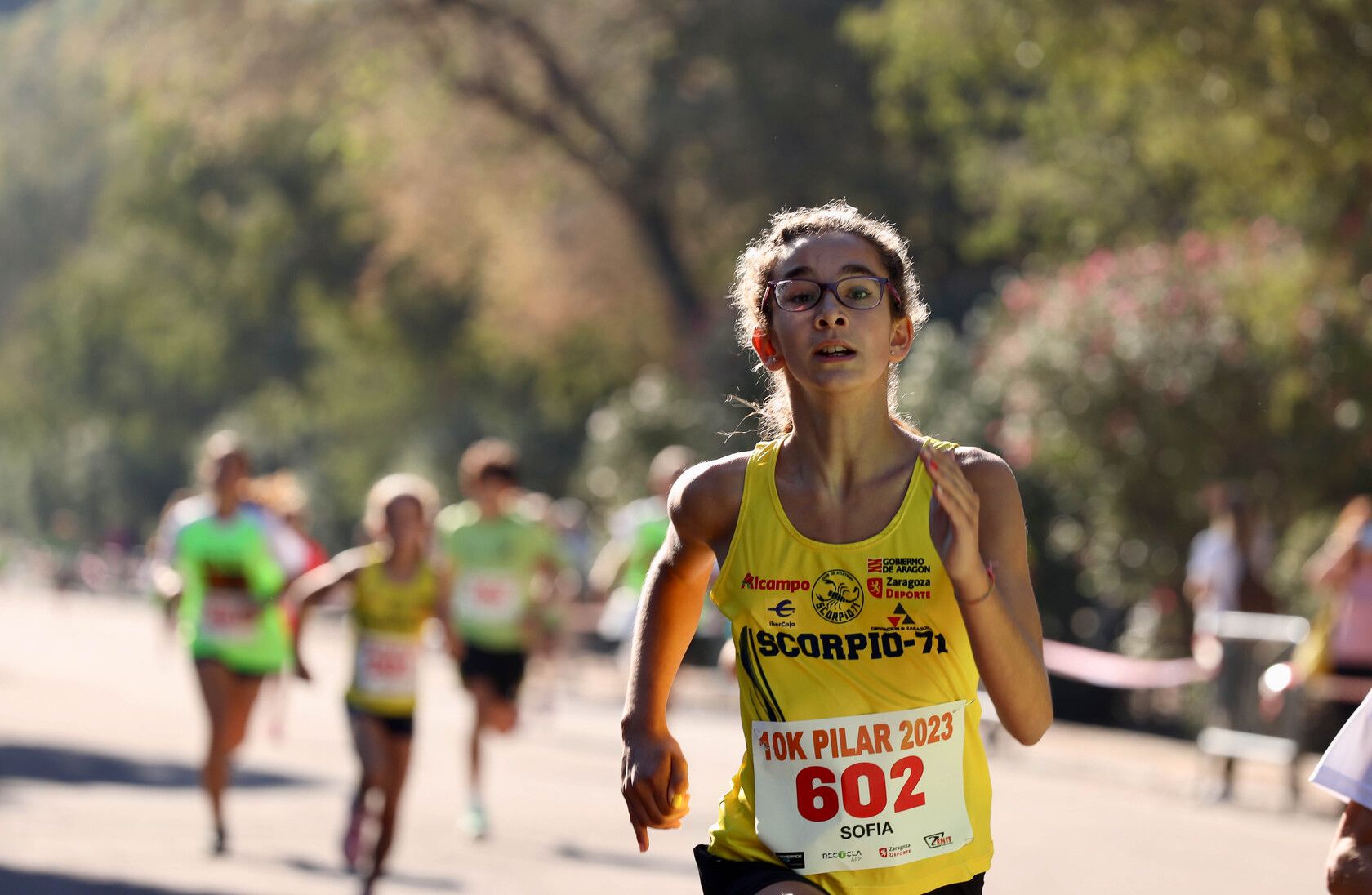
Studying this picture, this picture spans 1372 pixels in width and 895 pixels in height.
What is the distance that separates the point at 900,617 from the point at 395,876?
6.78 m

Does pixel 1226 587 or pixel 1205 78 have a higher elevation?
pixel 1205 78

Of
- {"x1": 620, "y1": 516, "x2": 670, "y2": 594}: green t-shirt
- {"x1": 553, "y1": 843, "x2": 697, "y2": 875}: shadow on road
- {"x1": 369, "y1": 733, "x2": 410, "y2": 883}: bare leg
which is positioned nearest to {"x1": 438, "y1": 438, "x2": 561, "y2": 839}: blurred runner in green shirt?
{"x1": 553, "y1": 843, "x2": 697, "y2": 875}: shadow on road

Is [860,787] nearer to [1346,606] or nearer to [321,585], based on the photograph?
[321,585]

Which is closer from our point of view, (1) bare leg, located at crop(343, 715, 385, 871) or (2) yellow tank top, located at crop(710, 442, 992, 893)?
(2) yellow tank top, located at crop(710, 442, 992, 893)

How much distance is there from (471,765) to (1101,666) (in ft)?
30.7

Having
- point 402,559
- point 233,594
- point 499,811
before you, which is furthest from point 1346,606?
point 233,594

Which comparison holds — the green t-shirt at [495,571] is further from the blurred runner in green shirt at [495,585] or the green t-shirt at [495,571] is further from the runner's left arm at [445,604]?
the runner's left arm at [445,604]

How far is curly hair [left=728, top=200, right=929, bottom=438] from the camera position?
447cm

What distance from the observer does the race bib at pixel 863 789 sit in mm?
4352

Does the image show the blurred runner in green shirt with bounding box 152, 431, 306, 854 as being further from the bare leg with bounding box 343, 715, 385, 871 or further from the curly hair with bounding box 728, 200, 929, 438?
the curly hair with bounding box 728, 200, 929, 438

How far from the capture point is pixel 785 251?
14.7 feet

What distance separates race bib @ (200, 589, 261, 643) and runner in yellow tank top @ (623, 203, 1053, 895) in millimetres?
7279

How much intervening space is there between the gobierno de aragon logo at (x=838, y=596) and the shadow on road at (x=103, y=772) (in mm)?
10660

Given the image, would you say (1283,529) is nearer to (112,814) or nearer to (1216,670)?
(1216,670)
